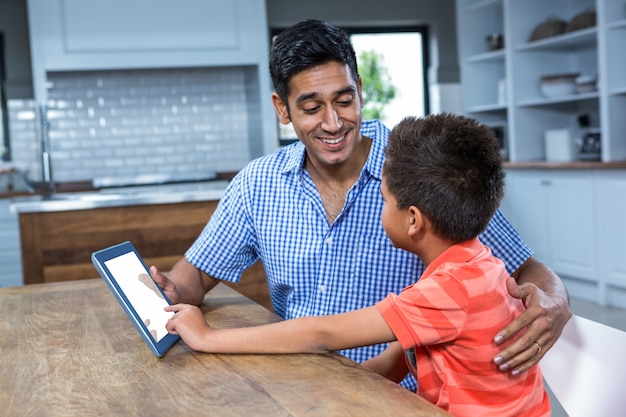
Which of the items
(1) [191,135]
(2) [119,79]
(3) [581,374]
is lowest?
(3) [581,374]

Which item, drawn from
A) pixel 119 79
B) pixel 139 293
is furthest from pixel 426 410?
pixel 119 79

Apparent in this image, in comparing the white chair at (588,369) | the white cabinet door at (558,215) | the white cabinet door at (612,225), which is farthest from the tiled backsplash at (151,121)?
the white chair at (588,369)

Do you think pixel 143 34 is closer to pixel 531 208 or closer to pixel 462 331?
pixel 531 208

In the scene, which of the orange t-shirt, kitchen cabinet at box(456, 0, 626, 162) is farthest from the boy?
kitchen cabinet at box(456, 0, 626, 162)

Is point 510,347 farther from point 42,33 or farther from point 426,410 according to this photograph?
point 42,33

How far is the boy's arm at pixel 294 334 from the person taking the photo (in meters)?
1.21

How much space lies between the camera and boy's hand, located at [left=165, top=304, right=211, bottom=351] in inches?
54.0

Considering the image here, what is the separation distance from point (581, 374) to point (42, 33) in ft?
16.5

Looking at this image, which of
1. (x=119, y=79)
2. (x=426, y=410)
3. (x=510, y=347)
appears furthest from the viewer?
(x=119, y=79)

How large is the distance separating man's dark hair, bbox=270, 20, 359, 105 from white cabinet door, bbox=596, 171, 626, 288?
11.5ft

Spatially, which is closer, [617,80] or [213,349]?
[213,349]

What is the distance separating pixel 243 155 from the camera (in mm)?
6605

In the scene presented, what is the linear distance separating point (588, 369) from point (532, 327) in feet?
0.56

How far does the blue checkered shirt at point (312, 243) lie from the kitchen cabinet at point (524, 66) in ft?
13.0
